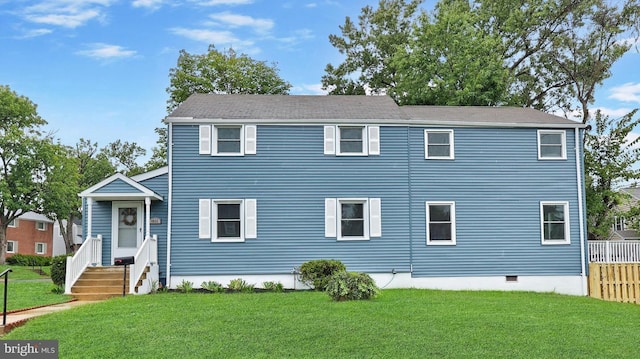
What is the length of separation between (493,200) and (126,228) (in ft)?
36.7

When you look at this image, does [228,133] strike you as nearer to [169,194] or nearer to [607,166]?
[169,194]

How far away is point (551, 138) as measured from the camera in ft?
60.2

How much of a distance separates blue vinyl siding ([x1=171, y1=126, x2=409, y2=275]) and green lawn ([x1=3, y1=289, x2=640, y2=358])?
381 cm

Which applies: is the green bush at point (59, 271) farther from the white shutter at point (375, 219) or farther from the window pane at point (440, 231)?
the window pane at point (440, 231)

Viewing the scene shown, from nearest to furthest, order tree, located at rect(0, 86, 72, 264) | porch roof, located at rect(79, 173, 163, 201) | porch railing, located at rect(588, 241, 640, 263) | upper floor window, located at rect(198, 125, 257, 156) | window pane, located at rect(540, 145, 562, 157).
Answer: porch roof, located at rect(79, 173, 163, 201) → upper floor window, located at rect(198, 125, 257, 156) → window pane, located at rect(540, 145, 562, 157) → porch railing, located at rect(588, 241, 640, 263) → tree, located at rect(0, 86, 72, 264)

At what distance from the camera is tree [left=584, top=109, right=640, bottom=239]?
2469cm

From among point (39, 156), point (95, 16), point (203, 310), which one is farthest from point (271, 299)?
point (39, 156)

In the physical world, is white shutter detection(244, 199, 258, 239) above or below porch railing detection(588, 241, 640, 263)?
above

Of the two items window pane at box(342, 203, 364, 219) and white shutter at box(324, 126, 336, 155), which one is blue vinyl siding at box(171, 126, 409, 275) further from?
window pane at box(342, 203, 364, 219)

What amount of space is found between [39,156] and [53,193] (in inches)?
103

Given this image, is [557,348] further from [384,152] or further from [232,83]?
[232,83]

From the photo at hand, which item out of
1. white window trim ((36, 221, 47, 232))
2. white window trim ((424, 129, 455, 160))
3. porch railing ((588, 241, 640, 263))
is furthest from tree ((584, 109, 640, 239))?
white window trim ((36, 221, 47, 232))

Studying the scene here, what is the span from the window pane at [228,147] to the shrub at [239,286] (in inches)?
151

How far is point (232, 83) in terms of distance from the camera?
32.0 m
